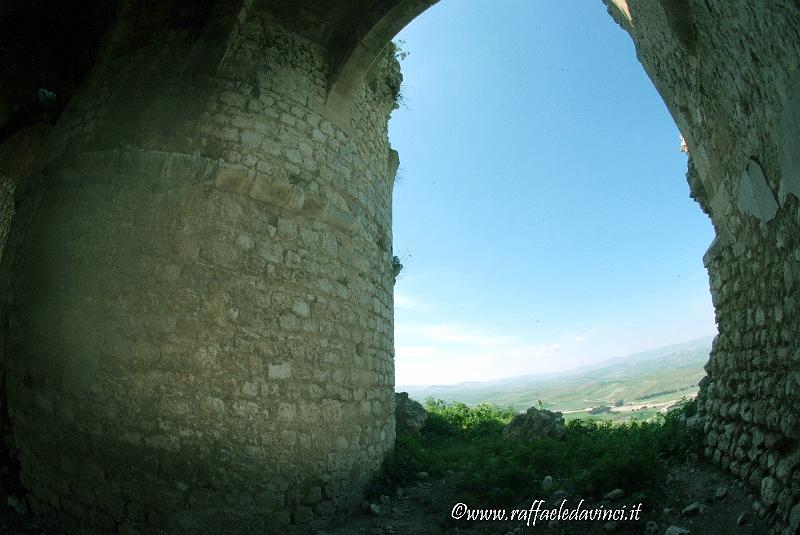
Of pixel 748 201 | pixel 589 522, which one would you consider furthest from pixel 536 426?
pixel 748 201

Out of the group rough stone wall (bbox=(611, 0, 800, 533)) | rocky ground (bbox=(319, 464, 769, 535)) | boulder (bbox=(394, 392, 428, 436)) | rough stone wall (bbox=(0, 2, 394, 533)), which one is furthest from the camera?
boulder (bbox=(394, 392, 428, 436))

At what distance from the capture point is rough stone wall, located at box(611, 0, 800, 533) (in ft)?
9.09

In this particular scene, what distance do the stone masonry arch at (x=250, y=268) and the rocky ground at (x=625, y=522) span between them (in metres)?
0.21

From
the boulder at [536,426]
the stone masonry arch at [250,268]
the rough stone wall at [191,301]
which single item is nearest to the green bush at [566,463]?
the boulder at [536,426]

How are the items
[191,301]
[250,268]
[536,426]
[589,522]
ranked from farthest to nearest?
1. [536,426]
2. [250,268]
3. [191,301]
4. [589,522]

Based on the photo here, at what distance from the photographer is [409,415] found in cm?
871

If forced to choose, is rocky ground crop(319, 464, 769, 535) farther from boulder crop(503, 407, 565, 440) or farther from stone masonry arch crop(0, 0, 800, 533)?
boulder crop(503, 407, 565, 440)

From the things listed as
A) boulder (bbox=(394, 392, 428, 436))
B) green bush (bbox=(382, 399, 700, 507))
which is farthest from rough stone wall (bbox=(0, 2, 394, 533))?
boulder (bbox=(394, 392, 428, 436))

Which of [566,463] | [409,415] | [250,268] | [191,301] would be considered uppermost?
[250,268]

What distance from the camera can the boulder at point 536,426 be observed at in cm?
712

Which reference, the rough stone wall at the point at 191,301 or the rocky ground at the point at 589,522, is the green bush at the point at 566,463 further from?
the rough stone wall at the point at 191,301

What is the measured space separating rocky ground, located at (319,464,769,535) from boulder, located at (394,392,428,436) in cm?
353

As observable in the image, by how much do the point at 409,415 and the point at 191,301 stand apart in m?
6.03

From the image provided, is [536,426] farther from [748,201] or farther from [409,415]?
[748,201]
